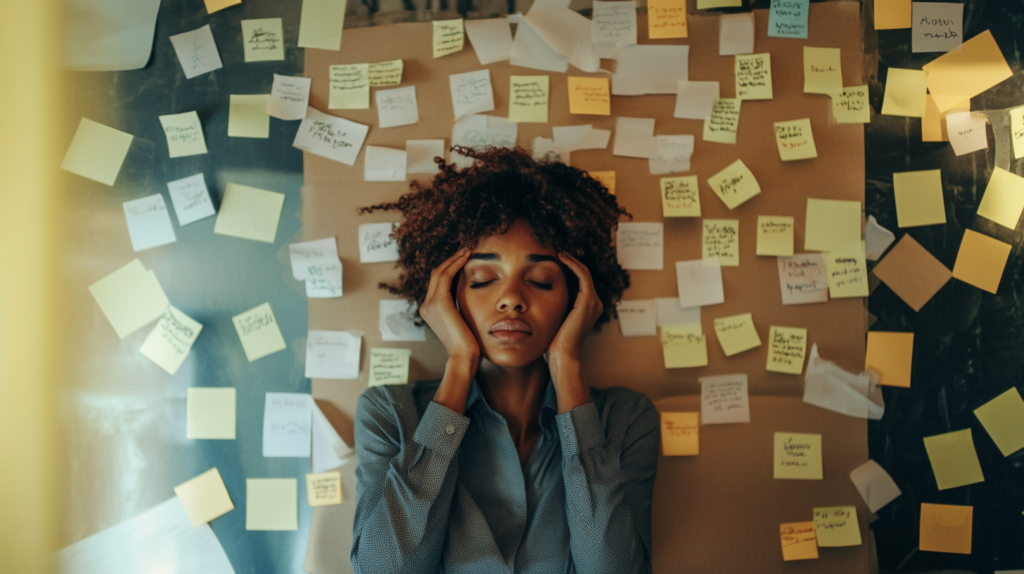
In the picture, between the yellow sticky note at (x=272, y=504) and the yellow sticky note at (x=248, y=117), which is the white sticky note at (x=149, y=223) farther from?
the yellow sticky note at (x=272, y=504)

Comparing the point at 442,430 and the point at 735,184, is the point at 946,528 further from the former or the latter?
the point at 442,430

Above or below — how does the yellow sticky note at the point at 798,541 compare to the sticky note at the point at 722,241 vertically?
below

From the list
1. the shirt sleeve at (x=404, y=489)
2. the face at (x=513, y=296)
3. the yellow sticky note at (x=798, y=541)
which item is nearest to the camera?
the shirt sleeve at (x=404, y=489)

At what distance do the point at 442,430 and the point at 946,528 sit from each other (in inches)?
59.2

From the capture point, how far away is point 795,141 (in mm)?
1603

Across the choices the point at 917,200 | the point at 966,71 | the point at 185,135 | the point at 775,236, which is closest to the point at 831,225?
the point at 775,236

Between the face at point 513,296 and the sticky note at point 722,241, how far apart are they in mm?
515

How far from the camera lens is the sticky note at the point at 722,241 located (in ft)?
5.27

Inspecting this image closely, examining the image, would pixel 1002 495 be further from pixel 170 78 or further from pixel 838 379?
pixel 170 78

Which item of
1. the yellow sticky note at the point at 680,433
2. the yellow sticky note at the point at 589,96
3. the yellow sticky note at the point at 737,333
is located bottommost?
the yellow sticky note at the point at 680,433

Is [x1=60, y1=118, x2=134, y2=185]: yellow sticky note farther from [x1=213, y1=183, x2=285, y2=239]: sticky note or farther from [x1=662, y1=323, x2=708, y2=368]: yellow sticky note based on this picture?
[x1=662, y1=323, x2=708, y2=368]: yellow sticky note

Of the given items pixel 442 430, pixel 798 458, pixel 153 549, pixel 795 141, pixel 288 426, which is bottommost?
pixel 153 549

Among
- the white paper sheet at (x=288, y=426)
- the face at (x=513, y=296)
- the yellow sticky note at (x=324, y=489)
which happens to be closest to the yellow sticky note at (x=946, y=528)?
the face at (x=513, y=296)

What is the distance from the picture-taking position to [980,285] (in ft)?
5.33
